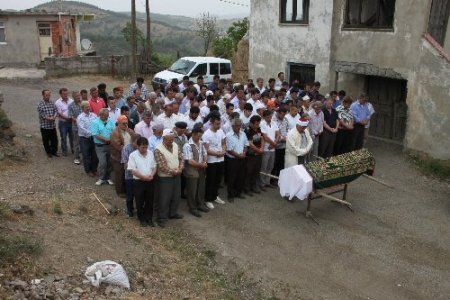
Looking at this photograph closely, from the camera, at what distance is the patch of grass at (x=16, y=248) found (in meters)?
5.84

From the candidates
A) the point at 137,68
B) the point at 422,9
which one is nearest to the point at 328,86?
the point at 422,9

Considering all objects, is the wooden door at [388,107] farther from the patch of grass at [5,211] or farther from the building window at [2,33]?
the building window at [2,33]

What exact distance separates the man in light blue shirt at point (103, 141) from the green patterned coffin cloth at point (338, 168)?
4.15 metres

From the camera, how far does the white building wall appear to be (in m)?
15.2

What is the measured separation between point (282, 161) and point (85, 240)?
17.3ft

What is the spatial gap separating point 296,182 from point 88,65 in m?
21.0

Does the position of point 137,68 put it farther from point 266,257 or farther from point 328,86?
point 266,257

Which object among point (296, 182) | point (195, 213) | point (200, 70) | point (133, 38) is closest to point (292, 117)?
point (296, 182)

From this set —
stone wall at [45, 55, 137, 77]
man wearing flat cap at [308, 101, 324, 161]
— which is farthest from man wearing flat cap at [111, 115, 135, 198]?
stone wall at [45, 55, 137, 77]

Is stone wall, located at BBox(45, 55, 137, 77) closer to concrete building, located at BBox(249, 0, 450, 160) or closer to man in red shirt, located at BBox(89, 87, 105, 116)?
concrete building, located at BBox(249, 0, 450, 160)

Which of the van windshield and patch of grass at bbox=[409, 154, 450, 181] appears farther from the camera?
the van windshield

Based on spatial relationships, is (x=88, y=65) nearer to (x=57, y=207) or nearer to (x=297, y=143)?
(x=297, y=143)

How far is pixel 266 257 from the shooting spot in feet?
25.1

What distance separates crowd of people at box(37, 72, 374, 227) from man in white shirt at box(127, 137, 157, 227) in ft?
0.06
